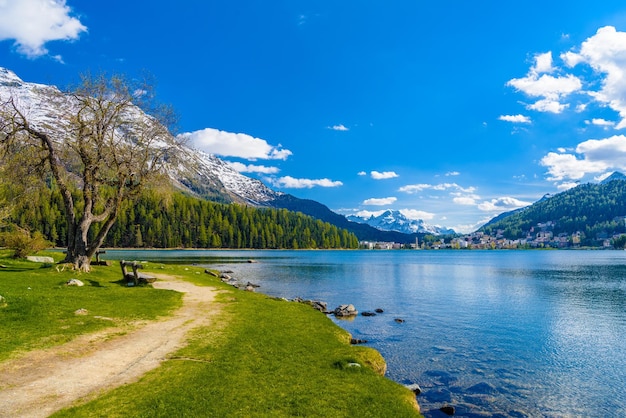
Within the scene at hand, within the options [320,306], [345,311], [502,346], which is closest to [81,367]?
[345,311]

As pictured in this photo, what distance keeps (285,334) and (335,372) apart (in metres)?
6.51

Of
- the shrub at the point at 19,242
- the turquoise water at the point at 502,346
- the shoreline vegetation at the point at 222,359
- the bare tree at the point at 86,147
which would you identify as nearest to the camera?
the shoreline vegetation at the point at 222,359

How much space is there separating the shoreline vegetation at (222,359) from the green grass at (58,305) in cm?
6

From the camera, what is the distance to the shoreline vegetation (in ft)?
39.6

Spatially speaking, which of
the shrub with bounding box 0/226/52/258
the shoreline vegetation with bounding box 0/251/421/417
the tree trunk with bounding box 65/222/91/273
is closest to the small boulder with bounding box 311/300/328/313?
the shoreline vegetation with bounding box 0/251/421/417

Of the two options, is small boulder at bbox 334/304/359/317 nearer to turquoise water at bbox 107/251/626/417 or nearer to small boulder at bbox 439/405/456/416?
turquoise water at bbox 107/251/626/417

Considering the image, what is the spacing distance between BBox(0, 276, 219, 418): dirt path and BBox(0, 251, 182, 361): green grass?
1.25m

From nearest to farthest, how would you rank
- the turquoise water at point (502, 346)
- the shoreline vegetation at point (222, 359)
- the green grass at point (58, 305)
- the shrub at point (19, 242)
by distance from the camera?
the shoreline vegetation at point (222, 359) → the green grass at point (58, 305) → the turquoise water at point (502, 346) → the shrub at point (19, 242)

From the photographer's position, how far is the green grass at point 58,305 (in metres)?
17.9

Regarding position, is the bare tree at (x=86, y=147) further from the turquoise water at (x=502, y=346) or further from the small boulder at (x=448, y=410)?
the small boulder at (x=448, y=410)

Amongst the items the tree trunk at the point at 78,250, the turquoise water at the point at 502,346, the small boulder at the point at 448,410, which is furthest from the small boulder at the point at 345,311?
the tree trunk at the point at 78,250

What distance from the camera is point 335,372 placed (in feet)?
52.9

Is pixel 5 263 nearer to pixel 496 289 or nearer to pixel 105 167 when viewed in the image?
pixel 105 167

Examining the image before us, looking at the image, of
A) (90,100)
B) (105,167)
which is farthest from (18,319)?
(90,100)
